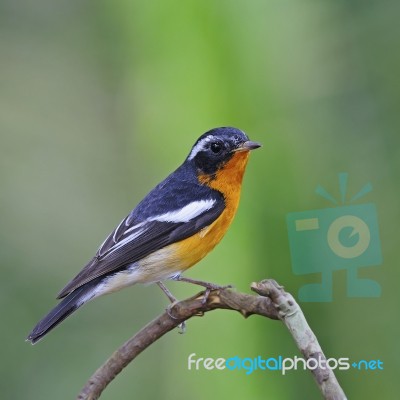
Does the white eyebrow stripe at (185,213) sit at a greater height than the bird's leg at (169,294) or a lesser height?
greater

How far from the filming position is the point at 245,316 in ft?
6.13

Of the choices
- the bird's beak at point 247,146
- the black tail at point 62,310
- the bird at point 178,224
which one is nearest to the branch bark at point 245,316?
the black tail at point 62,310

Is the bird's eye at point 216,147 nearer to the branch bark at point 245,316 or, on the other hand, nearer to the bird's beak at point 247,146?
the bird's beak at point 247,146

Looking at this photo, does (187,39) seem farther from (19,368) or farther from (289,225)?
(19,368)

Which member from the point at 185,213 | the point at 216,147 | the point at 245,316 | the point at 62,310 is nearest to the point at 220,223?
the point at 185,213

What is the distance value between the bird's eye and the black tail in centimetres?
61

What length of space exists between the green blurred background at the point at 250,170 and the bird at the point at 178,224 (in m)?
0.07

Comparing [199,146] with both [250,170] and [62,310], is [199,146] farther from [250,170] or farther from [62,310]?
[62,310]

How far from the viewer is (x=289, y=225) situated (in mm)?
2775

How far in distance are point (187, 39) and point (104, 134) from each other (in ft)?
8.05

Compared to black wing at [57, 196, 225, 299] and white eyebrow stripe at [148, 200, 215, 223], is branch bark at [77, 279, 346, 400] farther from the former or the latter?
white eyebrow stripe at [148, 200, 215, 223]

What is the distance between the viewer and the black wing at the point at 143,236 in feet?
8.84

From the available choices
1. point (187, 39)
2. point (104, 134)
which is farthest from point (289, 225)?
point (104, 134)

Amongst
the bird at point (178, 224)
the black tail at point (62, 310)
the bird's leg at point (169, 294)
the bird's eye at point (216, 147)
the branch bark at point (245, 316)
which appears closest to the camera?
the branch bark at point (245, 316)
